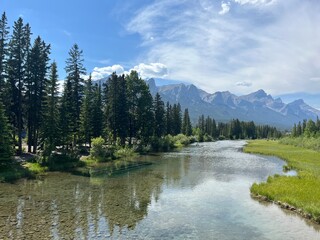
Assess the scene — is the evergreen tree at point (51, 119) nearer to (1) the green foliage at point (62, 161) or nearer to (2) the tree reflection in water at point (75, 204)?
(1) the green foliage at point (62, 161)

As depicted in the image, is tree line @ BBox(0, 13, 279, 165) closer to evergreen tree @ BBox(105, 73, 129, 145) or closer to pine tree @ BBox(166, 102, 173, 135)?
evergreen tree @ BBox(105, 73, 129, 145)

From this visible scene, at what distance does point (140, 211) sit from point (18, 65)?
36800 mm

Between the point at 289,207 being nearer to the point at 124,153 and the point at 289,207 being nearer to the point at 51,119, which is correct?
the point at 51,119

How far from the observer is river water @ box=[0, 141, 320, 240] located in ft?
60.6

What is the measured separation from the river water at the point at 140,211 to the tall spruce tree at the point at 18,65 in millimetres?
19469

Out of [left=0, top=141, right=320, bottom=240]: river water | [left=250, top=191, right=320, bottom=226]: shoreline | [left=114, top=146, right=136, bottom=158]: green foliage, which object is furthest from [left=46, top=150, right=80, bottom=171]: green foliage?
[left=250, top=191, right=320, bottom=226]: shoreline

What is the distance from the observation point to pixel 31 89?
166 ft

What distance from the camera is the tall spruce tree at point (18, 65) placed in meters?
48.4

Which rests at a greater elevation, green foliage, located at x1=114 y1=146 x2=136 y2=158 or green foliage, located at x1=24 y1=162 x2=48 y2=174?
green foliage, located at x1=114 y1=146 x2=136 y2=158

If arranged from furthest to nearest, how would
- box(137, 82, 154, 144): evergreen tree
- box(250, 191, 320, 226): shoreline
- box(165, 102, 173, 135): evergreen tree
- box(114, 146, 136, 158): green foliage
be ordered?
box(165, 102, 173, 135): evergreen tree
box(137, 82, 154, 144): evergreen tree
box(114, 146, 136, 158): green foliage
box(250, 191, 320, 226): shoreline

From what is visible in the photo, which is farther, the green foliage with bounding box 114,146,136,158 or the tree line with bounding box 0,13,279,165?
the green foliage with bounding box 114,146,136,158

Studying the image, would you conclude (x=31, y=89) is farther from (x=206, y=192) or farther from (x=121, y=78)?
(x=206, y=192)

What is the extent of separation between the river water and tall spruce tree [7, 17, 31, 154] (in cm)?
1947

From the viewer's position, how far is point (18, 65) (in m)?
49.0
